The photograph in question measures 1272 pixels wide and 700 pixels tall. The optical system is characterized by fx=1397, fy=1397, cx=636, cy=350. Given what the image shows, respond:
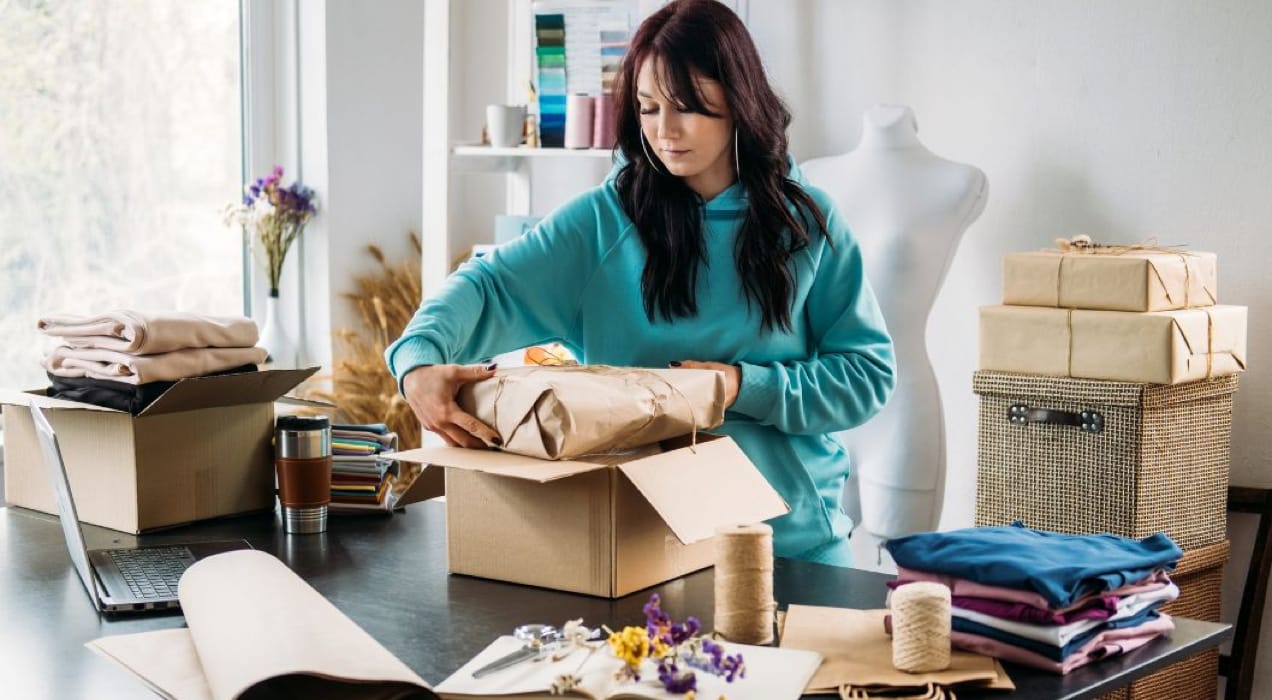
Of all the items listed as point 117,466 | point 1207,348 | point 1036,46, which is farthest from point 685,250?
point 1036,46

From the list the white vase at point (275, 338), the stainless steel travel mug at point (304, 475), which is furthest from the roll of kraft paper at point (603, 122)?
the stainless steel travel mug at point (304, 475)

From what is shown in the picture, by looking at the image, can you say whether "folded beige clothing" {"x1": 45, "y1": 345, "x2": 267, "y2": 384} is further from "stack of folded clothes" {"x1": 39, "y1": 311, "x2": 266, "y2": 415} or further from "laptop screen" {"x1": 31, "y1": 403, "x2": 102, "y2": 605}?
"laptop screen" {"x1": 31, "y1": 403, "x2": 102, "y2": 605}

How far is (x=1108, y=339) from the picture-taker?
2705 mm

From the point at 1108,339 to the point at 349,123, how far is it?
254 centimetres

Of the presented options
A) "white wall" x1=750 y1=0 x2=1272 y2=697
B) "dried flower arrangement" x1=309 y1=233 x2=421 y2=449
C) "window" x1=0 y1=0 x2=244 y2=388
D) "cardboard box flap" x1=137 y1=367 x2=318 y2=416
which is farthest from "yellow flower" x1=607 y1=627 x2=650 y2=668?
"window" x1=0 y1=0 x2=244 y2=388

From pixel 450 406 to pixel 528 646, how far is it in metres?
0.43

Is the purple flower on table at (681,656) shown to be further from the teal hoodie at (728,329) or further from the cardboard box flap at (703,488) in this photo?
the teal hoodie at (728,329)

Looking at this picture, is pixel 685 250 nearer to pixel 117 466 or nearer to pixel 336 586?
pixel 336 586

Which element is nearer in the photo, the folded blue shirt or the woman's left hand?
the folded blue shirt

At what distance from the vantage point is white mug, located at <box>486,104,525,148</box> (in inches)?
144

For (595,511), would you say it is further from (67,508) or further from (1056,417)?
(1056,417)

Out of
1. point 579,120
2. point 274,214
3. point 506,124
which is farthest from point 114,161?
point 579,120

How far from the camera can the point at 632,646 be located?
1243 mm

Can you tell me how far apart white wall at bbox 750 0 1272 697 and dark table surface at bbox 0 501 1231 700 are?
164 centimetres
